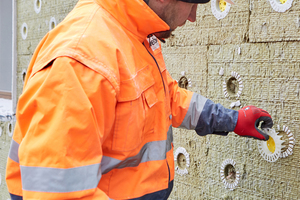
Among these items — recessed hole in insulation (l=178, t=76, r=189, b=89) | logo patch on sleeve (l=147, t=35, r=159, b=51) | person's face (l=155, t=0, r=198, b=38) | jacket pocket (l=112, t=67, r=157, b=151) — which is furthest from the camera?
recessed hole in insulation (l=178, t=76, r=189, b=89)

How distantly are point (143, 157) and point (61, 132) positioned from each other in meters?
0.56

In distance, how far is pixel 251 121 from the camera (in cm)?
181

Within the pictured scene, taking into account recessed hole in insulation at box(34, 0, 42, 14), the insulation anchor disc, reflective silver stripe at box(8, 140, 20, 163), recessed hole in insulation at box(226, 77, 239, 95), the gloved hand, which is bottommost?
the insulation anchor disc

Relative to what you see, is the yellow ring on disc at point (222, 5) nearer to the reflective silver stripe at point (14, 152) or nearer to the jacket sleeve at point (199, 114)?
the jacket sleeve at point (199, 114)

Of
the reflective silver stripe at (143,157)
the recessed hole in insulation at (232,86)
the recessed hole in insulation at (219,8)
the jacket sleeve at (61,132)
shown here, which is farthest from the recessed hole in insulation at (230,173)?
the jacket sleeve at (61,132)

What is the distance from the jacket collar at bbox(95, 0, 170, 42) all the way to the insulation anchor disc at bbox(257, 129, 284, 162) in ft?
3.58

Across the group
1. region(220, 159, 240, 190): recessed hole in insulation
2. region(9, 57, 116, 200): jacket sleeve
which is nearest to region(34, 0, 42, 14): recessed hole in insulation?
region(220, 159, 240, 190): recessed hole in insulation

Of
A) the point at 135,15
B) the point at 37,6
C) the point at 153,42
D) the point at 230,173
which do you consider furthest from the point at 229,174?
the point at 37,6

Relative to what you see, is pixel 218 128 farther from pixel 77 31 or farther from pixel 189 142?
pixel 77 31

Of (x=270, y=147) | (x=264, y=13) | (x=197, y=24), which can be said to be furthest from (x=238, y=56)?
(x=270, y=147)

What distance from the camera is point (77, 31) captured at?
1.16m

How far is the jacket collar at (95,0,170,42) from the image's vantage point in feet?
4.25

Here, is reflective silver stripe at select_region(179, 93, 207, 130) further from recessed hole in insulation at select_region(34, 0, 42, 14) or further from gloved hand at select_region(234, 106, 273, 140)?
recessed hole in insulation at select_region(34, 0, 42, 14)

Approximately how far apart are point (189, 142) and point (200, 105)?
0.74 metres
